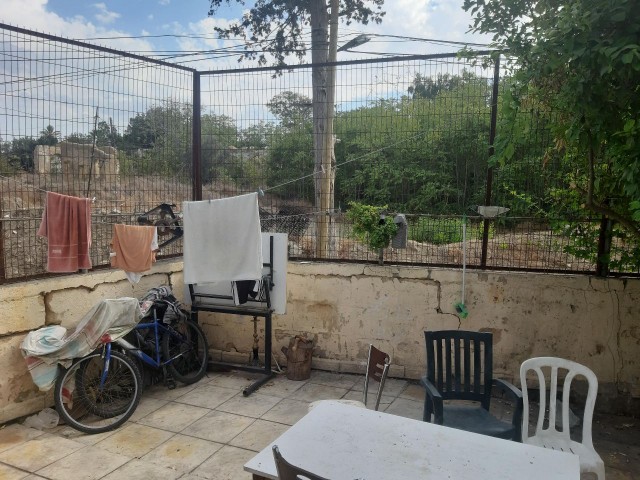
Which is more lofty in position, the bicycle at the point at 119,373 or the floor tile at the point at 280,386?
the bicycle at the point at 119,373

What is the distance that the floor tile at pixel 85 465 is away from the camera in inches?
130

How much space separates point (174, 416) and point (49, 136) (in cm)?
273

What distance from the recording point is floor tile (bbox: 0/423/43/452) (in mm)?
3697

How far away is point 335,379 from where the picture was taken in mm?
5156

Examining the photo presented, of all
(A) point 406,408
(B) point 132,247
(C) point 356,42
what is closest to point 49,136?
(B) point 132,247

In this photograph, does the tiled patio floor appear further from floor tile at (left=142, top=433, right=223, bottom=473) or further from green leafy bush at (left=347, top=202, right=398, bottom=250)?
green leafy bush at (left=347, top=202, right=398, bottom=250)

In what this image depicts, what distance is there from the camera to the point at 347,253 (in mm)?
5270

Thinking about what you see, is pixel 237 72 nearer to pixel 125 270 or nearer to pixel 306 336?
pixel 125 270

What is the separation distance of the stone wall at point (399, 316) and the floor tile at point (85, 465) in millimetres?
913

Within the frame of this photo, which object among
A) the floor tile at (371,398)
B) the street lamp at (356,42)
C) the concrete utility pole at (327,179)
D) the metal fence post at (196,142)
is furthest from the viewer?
the street lamp at (356,42)

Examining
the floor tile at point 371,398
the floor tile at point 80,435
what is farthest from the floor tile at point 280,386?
the floor tile at point 80,435

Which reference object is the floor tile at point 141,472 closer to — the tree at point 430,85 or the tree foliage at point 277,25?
the tree at point 430,85

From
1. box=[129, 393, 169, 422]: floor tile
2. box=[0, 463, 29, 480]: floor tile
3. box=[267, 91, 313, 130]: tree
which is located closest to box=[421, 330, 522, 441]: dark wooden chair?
box=[129, 393, 169, 422]: floor tile

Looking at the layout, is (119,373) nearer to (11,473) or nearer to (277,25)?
(11,473)
